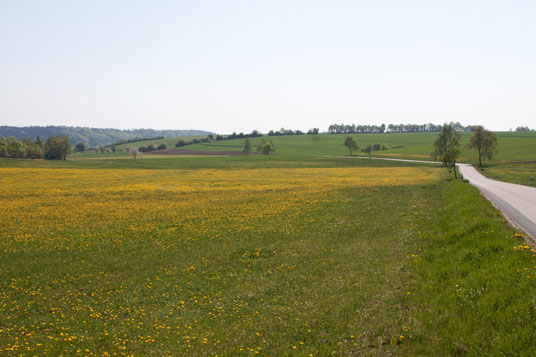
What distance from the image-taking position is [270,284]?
14797 millimetres

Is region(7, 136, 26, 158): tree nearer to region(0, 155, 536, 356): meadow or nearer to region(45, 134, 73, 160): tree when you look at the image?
region(45, 134, 73, 160): tree

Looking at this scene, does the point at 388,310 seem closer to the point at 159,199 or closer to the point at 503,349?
the point at 503,349

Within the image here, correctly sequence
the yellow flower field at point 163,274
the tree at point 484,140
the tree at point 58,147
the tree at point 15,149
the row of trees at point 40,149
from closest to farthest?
the yellow flower field at point 163,274 < the tree at point 484,140 < the row of trees at point 40,149 < the tree at point 58,147 < the tree at point 15,149

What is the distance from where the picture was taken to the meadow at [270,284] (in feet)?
32.1

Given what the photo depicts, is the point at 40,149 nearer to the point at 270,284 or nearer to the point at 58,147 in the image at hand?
the point at 58,147

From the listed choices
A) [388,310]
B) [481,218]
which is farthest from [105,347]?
[481,218]

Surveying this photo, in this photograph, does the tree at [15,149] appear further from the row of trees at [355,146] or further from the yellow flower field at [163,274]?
the row of trees at [355,146]

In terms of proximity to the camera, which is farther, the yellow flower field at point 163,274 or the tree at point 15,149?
the tree at point 15,149

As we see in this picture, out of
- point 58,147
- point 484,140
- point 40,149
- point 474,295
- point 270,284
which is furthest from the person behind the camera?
point 40,149

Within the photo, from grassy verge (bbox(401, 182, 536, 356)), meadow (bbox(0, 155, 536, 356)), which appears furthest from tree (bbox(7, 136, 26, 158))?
grassy verge (bbox(401, 182, 536, 356))

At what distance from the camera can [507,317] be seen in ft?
29.1

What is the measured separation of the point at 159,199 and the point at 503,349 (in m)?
37.6

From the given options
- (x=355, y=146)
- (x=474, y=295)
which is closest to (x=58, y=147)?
(x=355, y=146)

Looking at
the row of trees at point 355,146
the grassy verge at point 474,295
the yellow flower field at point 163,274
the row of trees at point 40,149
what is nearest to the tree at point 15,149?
the row of trees at point 40,149
